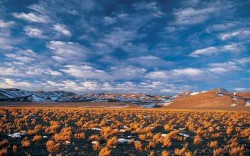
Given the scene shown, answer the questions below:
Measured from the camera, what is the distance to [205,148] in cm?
1232

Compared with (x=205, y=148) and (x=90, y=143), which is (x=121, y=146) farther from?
(x=205, y=148)

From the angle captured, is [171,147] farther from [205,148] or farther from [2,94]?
[2,94]

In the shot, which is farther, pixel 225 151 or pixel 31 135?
pixel 31 135

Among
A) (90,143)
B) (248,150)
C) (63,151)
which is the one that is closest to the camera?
(63,151)

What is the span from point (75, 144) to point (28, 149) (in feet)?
7.51

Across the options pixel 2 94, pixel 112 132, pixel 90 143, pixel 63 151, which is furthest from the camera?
pixel 2 94

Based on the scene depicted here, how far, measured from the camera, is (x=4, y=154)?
32.6 ft

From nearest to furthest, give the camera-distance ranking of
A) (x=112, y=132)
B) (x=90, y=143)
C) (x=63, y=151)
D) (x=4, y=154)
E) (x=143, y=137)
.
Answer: (x=4, y=154) → (x=63, y=151) → (x=90, y=143) → (x=143, y=137) → (x=112, y=132)

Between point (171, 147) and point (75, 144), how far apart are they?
483cm

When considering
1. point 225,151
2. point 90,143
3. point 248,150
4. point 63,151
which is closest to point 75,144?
point 90,143

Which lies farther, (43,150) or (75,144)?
(75,144)

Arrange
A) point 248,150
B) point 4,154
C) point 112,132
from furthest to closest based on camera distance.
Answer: point 112,132 → point 248,150 → point 4,154

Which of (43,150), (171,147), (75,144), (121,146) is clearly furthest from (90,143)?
(171,147)

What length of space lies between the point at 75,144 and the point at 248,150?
28.0ft
